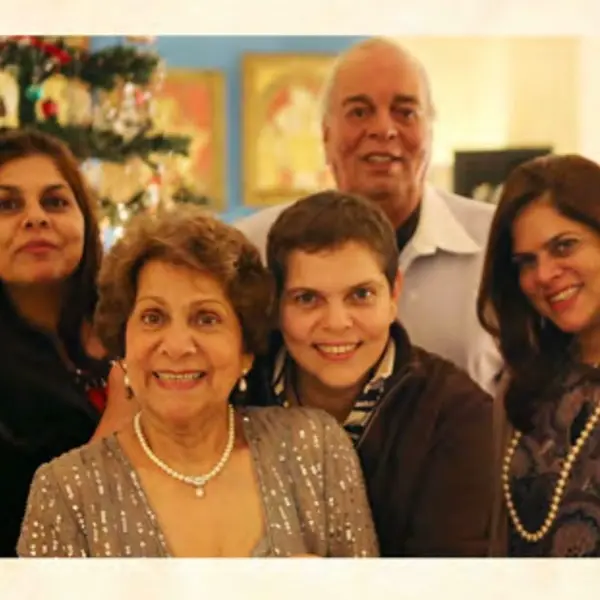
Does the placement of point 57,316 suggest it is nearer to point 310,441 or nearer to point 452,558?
point 310,441

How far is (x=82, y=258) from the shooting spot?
1.21m

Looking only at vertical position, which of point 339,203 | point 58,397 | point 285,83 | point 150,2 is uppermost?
point 150,2

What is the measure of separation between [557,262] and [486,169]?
176mm

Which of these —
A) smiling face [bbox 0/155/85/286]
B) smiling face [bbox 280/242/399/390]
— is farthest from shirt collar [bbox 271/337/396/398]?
smiling face [bbox 0/155/85/286]

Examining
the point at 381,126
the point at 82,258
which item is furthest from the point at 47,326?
the point at 381,126

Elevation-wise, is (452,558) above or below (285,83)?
below

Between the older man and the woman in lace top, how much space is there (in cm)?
3

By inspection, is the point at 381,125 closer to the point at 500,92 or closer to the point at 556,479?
the point at 500,92

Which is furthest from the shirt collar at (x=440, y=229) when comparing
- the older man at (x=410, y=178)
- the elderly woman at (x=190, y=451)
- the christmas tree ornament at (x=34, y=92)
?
the christmas tree ornament at (x=34, y=92)

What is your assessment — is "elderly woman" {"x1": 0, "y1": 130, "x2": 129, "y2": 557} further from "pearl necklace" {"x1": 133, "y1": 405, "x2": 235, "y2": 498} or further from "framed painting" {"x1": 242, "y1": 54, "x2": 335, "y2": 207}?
"framed painting" {"x1": 242, "y1": 54, "x2": 335, "y2": 207}

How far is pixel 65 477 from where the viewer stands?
46.9 inches

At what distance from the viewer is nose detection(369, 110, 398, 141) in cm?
122
